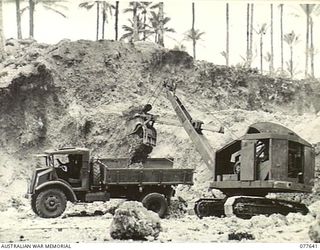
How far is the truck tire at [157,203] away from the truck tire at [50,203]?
129cm

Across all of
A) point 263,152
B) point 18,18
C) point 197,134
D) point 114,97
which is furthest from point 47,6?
point 263,152

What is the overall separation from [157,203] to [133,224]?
75.0 inches

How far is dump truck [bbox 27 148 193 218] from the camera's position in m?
9.19

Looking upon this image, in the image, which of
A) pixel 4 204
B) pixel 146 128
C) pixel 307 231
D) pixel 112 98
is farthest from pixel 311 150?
pixel 112 98

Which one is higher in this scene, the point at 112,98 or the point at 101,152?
the point at 112,98

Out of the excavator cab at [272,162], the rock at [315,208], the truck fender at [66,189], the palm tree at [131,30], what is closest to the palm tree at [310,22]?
the excavator cab at [272,162]

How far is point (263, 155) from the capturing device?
889 centimetres

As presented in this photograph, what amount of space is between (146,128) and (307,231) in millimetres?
3482

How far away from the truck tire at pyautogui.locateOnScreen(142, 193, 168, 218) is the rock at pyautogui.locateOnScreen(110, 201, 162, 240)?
1645 mm

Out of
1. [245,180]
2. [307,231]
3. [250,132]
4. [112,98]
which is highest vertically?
[112,98]

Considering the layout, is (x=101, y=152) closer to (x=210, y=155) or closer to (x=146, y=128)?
(x=146, y=128)

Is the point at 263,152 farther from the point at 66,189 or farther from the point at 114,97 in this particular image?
the point at 114,97

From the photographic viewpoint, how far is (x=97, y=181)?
9.46 meters

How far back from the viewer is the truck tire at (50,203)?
355 inches
